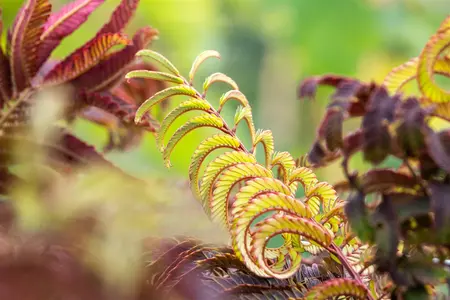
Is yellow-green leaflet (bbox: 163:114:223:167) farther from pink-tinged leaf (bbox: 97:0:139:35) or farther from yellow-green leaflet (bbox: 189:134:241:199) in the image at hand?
pink-tinged leaf (bbox: 97:0:139:35)

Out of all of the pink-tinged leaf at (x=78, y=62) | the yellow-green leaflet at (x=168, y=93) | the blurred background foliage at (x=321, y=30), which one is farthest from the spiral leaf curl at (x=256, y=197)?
the blurred background foliage at (x=321, y=30)

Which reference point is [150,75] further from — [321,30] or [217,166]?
[321,30]

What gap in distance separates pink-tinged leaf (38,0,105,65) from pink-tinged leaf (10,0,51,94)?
11 mm

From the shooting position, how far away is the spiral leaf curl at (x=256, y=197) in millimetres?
242

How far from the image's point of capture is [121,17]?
41cm

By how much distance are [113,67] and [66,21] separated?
0.04 meters

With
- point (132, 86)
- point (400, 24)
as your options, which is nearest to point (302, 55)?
point (400, 24)

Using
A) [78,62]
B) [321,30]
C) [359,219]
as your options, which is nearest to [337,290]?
[359,219]

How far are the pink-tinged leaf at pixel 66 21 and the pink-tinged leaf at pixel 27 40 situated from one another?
0.01 metres

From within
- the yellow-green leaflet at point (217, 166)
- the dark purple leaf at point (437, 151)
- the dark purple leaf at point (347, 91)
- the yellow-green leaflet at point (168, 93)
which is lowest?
the dark purple leaf at point (437, 151)

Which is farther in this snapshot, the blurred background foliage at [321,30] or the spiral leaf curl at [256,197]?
the blurred background foliage at [321,30]

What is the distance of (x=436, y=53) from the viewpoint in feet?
0.92

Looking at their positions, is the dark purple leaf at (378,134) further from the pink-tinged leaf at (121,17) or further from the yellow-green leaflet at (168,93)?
the pink-tinged leaf at (121,17)

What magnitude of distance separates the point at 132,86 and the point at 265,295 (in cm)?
28
